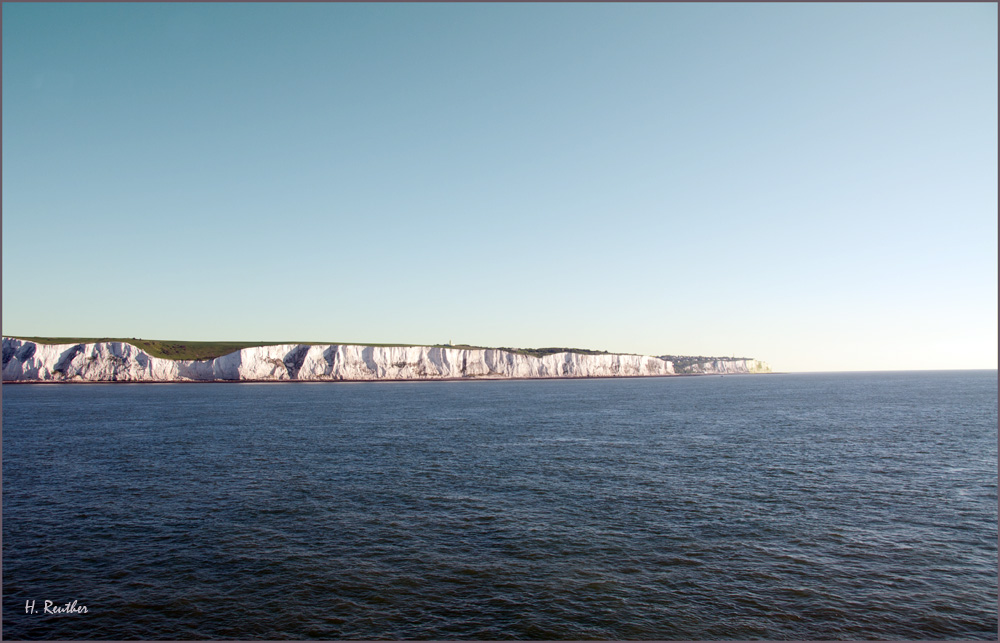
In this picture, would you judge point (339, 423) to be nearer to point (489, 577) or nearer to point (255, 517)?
point (255, 517)

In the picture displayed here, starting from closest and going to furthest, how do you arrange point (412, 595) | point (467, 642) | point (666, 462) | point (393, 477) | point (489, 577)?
point (467, 642), point (412, 595), point (489, 577), point (393, 477), point (666, 462)

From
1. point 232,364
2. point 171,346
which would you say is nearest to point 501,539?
point 232,364

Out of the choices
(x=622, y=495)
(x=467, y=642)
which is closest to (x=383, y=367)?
(x=622, y=495)

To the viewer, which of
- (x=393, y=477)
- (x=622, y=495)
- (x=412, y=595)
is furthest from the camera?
(x=393, y=477)
